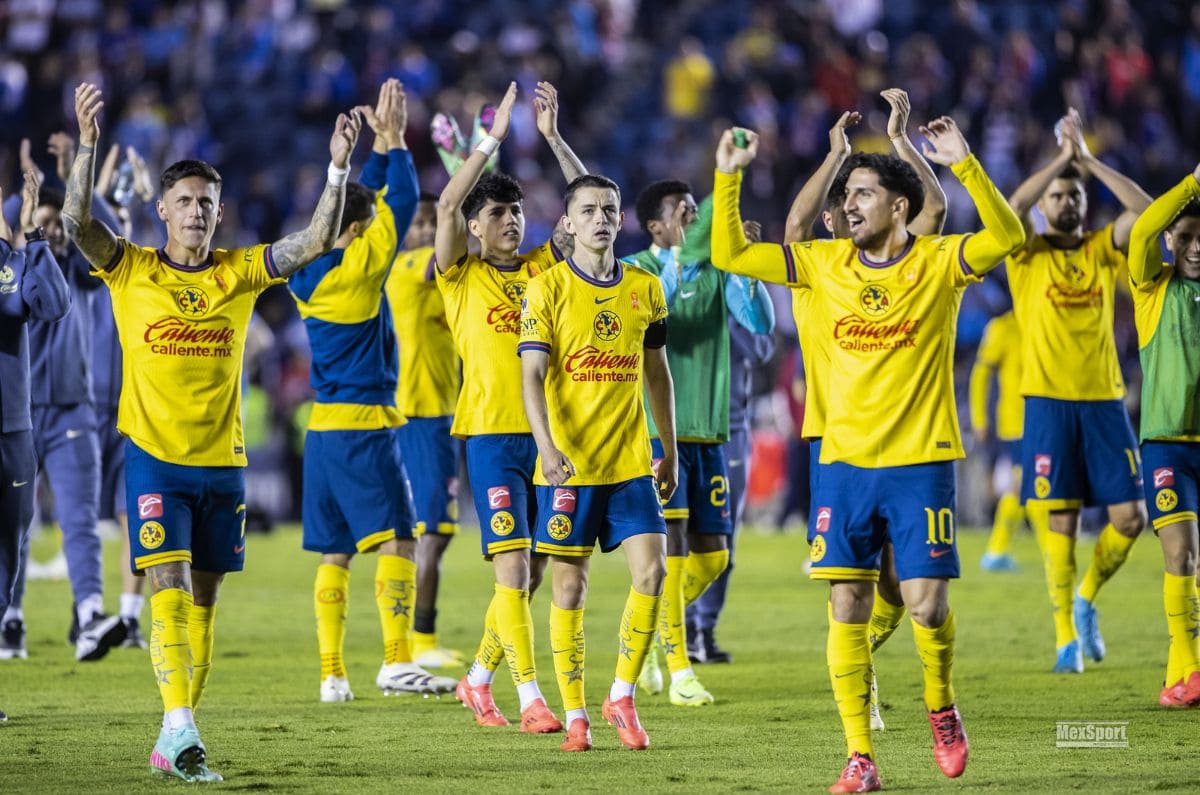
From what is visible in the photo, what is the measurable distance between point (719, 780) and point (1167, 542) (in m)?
3.52

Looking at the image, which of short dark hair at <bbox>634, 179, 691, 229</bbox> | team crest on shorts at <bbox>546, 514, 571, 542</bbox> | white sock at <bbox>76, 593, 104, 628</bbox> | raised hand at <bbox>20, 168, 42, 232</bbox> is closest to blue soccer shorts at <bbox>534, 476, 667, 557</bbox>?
team crest on shorts at <bbox>546, 514, 571, 542</bbox>

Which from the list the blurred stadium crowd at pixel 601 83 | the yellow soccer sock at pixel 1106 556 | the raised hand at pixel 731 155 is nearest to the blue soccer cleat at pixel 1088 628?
the yellow soccer sock at pixel 1106 556

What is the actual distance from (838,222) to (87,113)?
3.47 m

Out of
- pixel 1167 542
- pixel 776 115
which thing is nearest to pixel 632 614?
pixel 1167 542

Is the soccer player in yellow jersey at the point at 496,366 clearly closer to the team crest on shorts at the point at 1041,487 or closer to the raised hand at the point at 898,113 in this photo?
the raised hand at the point at 898,113

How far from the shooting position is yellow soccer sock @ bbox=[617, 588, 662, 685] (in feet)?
25.6

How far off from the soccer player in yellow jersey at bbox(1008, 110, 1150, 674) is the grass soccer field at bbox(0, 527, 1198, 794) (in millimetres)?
1047

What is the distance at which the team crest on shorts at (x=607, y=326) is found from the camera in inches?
305

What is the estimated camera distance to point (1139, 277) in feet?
29.8

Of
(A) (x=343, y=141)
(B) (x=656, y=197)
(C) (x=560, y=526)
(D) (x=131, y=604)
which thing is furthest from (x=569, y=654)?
(D) (x=131, y=604)

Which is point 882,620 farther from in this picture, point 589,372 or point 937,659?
point 589,372

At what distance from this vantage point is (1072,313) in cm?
1002

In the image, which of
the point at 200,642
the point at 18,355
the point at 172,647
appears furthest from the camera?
the point at 18,355

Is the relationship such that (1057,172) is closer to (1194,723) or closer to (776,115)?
(1194,723)
